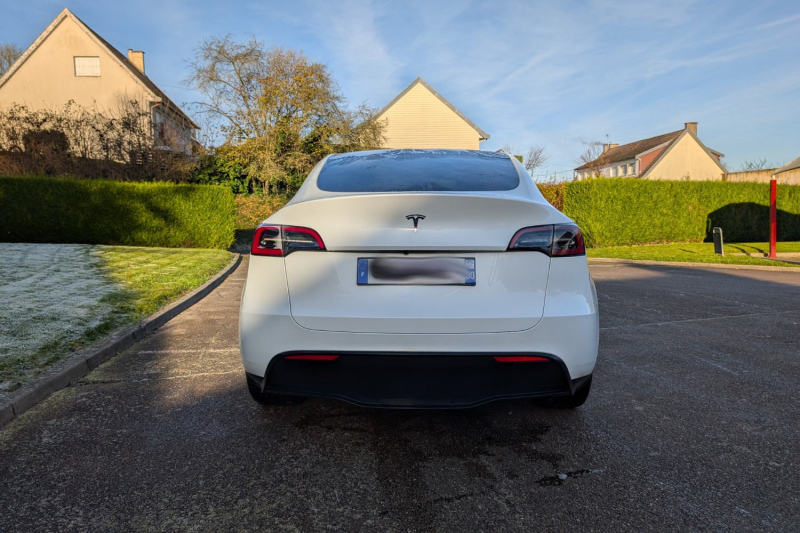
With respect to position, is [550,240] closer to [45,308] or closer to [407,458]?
[407,458]

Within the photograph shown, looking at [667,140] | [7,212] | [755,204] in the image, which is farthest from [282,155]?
[667,140]

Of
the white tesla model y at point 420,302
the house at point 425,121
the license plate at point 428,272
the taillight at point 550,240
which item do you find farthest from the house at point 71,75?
the taillight at point 550,240

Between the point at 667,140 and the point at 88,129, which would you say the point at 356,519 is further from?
the point at 667,140

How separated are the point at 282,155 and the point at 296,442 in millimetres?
22131

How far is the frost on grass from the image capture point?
4027 mm

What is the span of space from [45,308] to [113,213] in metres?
9.46

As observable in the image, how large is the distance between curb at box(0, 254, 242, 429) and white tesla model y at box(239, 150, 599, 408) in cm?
174

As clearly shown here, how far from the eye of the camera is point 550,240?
102 inches

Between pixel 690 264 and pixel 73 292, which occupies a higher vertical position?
pixel 73 292

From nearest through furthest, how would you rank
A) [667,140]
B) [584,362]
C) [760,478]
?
1. [760,478]
2. [584,362]
3. [667,140]

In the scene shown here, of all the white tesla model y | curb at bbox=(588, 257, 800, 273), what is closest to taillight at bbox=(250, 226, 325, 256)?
the white tesla model y

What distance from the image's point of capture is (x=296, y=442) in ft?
9.30

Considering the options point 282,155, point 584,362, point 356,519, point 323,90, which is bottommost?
point 356,519

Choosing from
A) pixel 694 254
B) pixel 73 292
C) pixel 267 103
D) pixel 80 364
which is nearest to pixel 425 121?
pixel 267 103
